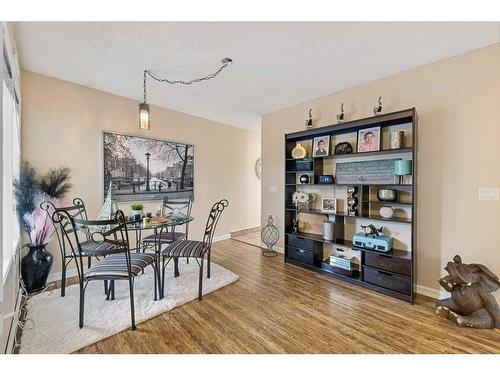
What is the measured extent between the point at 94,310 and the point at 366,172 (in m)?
3.17

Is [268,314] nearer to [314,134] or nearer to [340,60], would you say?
[314,134]

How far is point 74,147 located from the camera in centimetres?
287

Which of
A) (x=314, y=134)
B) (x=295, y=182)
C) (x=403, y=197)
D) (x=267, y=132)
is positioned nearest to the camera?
(x=403, y=197)

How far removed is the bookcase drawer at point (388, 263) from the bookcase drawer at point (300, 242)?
0.73 metres

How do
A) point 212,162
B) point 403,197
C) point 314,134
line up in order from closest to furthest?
1. point 403,197
2. point 314,134
3. point 212,162

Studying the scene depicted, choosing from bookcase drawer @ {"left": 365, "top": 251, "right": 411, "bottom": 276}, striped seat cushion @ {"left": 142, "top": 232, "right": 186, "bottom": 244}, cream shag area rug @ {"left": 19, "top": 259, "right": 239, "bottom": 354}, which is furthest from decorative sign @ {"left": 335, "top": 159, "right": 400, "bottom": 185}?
striped seat cushion @ {"left": 142, "top": 232, "right": 186, "bottom": 244}

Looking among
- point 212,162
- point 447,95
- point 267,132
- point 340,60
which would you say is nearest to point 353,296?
point 447,95

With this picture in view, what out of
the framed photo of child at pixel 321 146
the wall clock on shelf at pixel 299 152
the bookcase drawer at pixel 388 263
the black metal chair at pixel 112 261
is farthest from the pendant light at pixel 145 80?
the bookcase drawer at pixel 388 263

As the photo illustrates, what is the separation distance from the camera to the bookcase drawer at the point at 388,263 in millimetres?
2279

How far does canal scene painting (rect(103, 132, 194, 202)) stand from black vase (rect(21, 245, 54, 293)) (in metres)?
0.96

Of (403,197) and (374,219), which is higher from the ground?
(403,197)

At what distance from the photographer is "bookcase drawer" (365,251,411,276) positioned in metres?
2.28

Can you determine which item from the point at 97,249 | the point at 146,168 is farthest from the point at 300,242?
the point at 146,168

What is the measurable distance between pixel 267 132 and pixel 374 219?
2296 mm
